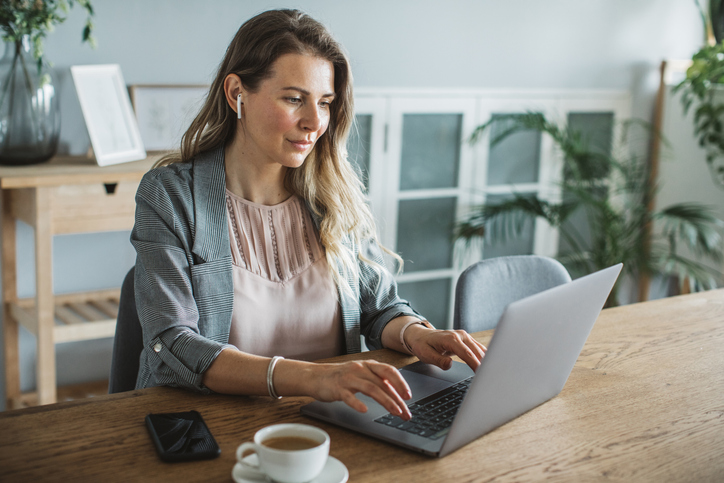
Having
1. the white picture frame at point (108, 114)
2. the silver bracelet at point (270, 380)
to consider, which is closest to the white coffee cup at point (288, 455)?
the silver bracelet at point (270, 380)

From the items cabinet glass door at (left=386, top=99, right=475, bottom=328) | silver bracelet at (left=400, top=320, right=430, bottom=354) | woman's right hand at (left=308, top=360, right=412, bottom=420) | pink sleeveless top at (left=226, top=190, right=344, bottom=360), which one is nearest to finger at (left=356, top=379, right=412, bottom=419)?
woman's right hand at (left=308, top=360, right=412, bottom=420)

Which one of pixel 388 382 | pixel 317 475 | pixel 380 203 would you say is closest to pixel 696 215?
pixel 380 203

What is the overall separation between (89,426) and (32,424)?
0.30ft

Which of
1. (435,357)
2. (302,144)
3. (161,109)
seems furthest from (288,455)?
(161,109)

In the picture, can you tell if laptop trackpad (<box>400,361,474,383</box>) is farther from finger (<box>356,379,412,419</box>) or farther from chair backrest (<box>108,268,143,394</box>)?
chair backrest (<box>108,268,143,394</box>)

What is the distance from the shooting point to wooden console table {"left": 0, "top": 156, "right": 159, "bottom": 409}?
91.4 inches

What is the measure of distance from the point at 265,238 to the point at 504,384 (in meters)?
0.74

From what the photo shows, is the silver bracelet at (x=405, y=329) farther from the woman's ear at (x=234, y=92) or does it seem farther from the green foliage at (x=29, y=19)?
the green foliage at (x=29, y=19)

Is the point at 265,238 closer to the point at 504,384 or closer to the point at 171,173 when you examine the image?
the point at 171,173

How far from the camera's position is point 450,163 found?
11.8 ft

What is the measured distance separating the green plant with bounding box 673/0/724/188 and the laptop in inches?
112

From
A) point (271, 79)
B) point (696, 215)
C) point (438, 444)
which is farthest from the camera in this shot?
point (696, 215)

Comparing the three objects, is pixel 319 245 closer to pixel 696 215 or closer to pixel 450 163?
pixel 450 163

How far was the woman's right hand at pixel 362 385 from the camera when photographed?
1097 mm
